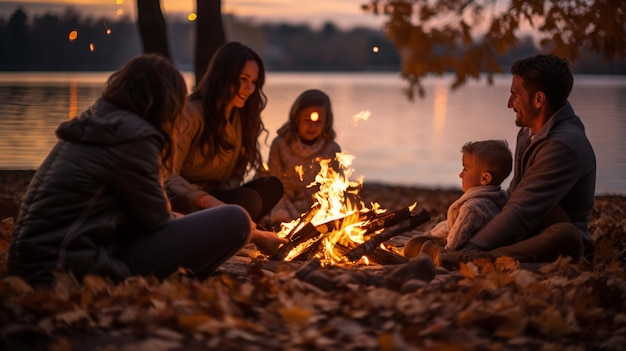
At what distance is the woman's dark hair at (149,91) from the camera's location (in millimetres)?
5207

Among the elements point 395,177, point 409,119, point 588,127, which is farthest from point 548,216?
point 409,119

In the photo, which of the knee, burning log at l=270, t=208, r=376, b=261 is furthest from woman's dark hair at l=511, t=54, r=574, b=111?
the knee

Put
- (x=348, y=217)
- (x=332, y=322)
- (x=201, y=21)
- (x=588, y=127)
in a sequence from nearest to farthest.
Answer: (x=332, y=322)
(x=348, y=217)
(x=201, y=21)
(x=588, y=127)

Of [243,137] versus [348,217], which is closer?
[348,217]

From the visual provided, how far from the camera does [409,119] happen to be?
39062 millimetres

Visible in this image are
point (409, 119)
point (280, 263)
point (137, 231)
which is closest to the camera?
point (137, 231)

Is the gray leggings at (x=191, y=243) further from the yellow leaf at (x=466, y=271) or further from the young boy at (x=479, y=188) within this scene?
the young boy at (x=479, y=188)

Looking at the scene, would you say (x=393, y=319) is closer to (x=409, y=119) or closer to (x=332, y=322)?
(x=332, y=322)

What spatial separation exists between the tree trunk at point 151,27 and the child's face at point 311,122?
141 inches

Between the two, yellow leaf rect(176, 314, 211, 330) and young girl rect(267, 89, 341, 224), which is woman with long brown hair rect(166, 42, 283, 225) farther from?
yellow leaf rect(176, 314, 211, 330)

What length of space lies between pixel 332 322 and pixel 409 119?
3491 centimetres

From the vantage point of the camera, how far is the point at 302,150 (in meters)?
8.77

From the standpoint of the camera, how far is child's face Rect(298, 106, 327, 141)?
28.4 feet

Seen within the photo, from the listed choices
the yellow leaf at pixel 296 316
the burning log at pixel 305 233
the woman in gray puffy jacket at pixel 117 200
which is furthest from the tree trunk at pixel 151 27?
the yellow leaf at pixel 296 316
